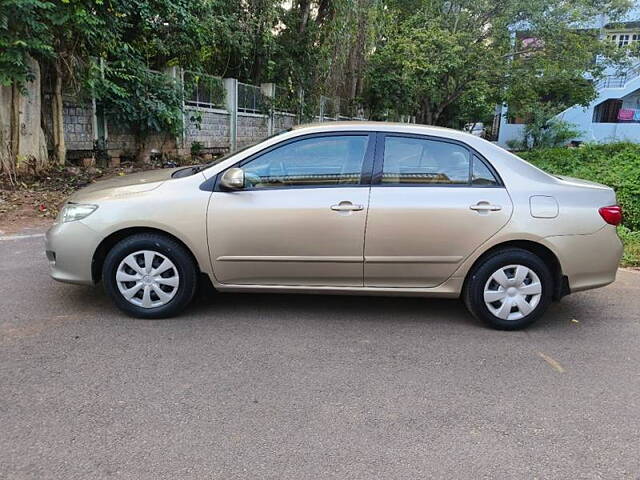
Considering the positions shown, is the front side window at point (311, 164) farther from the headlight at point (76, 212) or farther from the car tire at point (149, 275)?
the headlight at point (76, 212)

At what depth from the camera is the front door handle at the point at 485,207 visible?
3996 mm

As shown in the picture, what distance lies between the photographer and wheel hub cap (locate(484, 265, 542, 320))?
4.06m

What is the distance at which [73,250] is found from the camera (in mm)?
4023

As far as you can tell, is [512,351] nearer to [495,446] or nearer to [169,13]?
[495,446]

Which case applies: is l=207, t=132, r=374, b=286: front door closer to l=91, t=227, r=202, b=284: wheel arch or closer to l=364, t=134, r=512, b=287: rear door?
l=364, t=134, r=512, b=287: rear door

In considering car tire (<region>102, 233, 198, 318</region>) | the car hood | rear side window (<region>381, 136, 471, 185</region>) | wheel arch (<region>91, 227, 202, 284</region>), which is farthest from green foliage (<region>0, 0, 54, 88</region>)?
rear side window (<region>381, 136, 471, 185</region>)

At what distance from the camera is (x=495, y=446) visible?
2.65m

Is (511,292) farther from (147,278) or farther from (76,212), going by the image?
(76,212)

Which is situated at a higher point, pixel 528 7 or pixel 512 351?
pixel 528 7

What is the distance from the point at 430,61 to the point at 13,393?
1743 centimetres

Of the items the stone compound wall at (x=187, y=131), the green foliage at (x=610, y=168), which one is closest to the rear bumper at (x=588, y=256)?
the green foliage at (x=610, y=168)

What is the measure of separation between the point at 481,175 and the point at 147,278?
2771 mm

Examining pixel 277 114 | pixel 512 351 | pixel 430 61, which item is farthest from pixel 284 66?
pixel 512 351

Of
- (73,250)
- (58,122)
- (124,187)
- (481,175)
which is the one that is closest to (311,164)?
(481,175)
